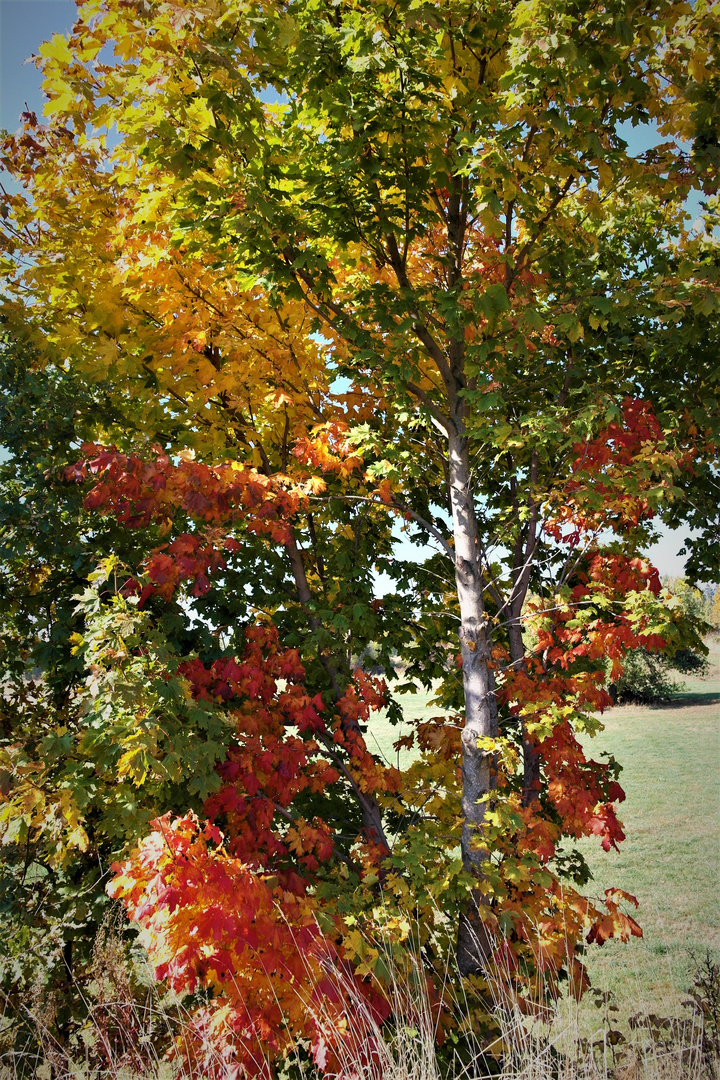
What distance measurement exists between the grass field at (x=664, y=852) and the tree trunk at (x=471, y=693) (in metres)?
0.96

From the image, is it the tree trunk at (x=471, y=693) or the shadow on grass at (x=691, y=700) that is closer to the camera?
the tree trunk at (x=471, y=693)

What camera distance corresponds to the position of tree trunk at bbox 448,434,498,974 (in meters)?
3.78

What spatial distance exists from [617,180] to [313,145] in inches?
76.4

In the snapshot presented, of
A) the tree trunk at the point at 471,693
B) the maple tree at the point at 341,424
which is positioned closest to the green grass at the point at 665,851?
the tree trunk at the point at 471,693

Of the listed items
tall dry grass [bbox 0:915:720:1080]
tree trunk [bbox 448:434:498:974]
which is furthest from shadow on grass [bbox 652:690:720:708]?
tree trunk [bbox 448:434:498:974]

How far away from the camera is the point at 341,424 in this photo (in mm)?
4258

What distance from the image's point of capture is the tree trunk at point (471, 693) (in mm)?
3781

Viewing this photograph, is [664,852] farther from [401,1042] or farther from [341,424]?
[341,424]

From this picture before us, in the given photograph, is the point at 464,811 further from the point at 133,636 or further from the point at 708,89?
the point at 708,89

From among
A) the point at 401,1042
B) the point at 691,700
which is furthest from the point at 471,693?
the point at 691,700

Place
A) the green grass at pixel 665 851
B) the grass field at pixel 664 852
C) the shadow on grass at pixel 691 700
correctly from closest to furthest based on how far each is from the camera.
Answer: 1. the grass field at pixel 664 852
2. the green grass at pixel 665 851
3. the shadow on grass at pixel 691 700

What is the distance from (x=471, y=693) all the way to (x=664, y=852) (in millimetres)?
10527

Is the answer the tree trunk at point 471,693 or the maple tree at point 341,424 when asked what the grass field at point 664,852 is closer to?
the tree trunk at point 471,693

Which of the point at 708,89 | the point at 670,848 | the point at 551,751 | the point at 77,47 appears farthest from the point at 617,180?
the point at 670,848
